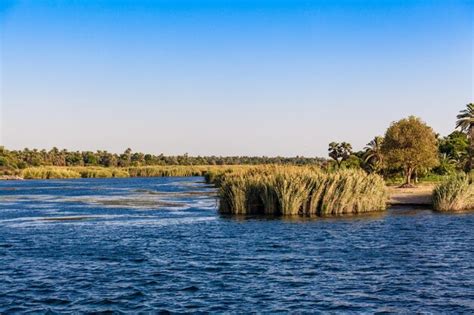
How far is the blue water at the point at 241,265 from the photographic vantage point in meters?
17.9

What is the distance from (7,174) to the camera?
144 meters

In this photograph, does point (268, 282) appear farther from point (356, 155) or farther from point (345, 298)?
point (356, 155)

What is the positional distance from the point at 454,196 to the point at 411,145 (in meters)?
20.0

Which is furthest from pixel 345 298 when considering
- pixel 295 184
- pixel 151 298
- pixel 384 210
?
Result: pixel 384 210

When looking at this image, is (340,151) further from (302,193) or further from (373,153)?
(302,193)

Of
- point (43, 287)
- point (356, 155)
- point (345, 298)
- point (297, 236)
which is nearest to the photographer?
point (345, 298)

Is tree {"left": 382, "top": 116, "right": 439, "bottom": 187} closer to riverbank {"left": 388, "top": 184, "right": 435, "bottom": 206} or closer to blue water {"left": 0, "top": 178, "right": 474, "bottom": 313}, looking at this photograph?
riverbank {"left": 388, "top": 184, "right": 435, "bottom": 206}

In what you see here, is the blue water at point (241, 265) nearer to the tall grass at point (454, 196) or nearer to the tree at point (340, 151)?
the tall grass at point (454, 196)

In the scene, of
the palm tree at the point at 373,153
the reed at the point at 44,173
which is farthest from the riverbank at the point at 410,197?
the reed at the point at 44,173

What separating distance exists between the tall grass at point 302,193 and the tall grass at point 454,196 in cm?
461

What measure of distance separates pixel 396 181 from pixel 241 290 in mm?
63067

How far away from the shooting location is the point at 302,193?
4212 cm

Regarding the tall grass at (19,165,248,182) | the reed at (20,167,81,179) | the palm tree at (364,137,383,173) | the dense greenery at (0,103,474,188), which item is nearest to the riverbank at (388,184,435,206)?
the dense greenery at (0,103,474,188)

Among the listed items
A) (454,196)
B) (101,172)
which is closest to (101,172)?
(101,172)
